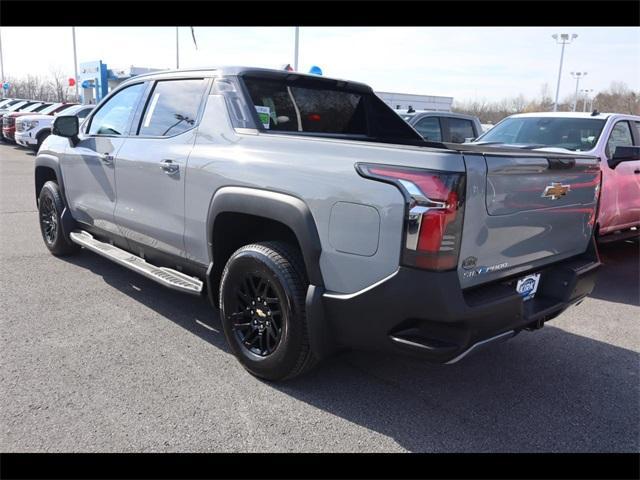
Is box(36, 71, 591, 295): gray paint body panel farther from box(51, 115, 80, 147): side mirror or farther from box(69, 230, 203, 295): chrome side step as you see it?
box(51, 115, 80, 147): side mirror

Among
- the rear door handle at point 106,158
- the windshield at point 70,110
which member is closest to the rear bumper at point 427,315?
the rear door handle at point 106,158

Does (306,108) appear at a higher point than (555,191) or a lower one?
higher

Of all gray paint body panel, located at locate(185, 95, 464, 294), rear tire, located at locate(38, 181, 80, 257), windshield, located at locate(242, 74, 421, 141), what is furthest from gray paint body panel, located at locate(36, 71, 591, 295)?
rear tire, located at locate(38, 181, 80, 257)

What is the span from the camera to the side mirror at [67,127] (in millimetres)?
5133

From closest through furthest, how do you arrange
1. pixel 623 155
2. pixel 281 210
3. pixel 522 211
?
pixel 522 211
pixel 281 210
pixel 623 155

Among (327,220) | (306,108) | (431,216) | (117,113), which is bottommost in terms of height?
(327,220)

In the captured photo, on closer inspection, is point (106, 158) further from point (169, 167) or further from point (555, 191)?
point (555, 191)

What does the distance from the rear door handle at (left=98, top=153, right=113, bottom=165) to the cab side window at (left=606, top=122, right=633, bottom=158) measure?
5555mm

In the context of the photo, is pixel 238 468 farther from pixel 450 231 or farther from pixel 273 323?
pixel 450 231

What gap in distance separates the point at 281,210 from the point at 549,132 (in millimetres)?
5274

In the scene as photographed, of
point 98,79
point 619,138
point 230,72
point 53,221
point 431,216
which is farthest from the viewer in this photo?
point 98,79

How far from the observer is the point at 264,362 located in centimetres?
329

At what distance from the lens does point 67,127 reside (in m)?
5.16

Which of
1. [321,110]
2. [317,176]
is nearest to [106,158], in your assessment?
[321,110]
